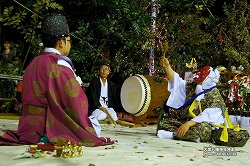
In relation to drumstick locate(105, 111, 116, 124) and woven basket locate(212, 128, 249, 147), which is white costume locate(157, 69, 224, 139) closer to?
woven basket locate(212, 128, 249, 147)

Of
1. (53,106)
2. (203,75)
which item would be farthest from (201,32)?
(53,106)

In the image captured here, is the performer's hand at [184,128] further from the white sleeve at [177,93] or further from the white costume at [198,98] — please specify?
the white sleeve at [177,93]

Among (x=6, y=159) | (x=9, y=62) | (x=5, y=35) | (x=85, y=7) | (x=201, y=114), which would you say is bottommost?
(x=6, y=159)

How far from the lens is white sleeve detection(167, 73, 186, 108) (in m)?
4.94

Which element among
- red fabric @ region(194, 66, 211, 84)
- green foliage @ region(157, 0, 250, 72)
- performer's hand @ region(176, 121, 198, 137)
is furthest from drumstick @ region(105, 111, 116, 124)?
red fabric @ region(194, 66, 211, 84)

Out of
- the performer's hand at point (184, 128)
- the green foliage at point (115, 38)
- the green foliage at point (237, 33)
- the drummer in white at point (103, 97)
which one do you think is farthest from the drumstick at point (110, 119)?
the green foliage at point (237, 33)

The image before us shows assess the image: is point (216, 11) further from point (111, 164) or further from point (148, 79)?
point (111, 164)

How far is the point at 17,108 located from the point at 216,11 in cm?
553

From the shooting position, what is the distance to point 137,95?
7035mm

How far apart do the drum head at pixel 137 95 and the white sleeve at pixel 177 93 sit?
2039 millimetres

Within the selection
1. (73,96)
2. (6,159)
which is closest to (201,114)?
(73,96)

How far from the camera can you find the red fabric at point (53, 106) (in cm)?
373

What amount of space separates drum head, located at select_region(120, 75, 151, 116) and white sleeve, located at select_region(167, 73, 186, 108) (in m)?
2.04

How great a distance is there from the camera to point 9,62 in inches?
350
